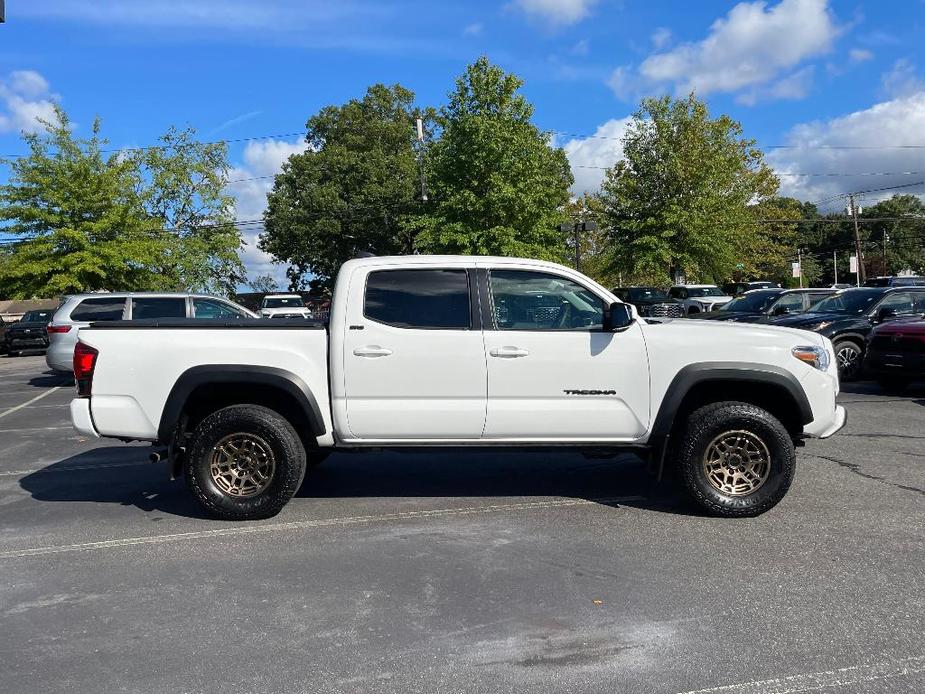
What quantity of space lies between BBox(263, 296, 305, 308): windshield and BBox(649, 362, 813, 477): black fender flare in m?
28.5

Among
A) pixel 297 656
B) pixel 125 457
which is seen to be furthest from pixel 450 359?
pixel 125 457

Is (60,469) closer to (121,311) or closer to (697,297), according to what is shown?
(121,311)

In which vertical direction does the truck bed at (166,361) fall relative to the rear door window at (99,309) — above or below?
below

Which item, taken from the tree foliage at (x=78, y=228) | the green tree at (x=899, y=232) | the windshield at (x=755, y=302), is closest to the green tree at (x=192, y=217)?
the tree foliage at (x=78, y=228)

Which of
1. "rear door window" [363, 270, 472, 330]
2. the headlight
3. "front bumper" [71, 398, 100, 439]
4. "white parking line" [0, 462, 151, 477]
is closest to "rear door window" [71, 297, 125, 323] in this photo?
"white parking line" [0, 462, 151, 477]

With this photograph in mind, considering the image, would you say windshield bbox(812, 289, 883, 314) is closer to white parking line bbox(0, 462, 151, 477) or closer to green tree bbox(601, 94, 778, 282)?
white parking line bbox(0, 462, 151, 477)

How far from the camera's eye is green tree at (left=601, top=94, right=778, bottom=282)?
108 ft

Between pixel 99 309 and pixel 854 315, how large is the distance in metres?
14.2

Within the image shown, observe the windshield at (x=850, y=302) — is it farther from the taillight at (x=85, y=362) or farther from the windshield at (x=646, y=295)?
the windshield at (x=646, y=295)

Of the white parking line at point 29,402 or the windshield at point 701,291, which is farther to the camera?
the windshield at point 701,291

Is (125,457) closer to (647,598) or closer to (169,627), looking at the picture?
(169,627)

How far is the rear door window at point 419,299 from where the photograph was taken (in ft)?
18.6

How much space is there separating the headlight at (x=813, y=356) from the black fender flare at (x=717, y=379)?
0.16m

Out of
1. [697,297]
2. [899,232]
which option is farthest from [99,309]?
[899,232]
